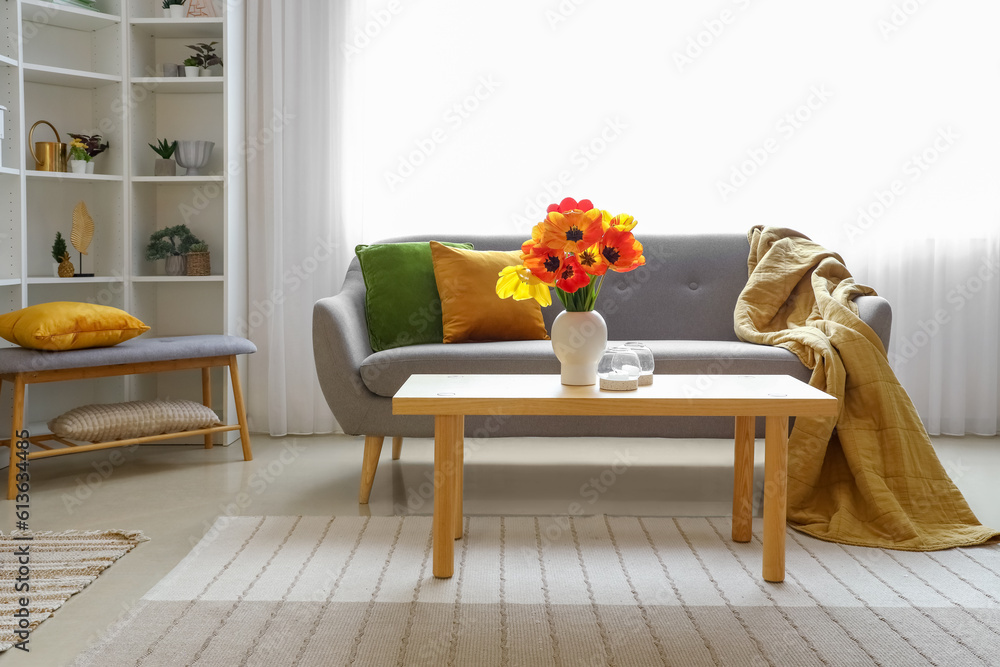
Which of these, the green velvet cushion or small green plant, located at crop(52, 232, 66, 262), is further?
small green plant, located at crop(52, 232, 66, 262)

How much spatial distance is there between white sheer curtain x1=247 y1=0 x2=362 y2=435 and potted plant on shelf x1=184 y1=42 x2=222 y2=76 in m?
0.15

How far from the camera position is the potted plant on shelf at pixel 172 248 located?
339 centimetres

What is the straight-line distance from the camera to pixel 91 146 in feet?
10.8

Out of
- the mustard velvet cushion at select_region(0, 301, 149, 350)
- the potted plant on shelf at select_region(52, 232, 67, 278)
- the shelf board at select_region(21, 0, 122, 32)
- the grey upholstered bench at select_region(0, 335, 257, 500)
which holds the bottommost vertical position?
the grey upholstered bench at select_region(0, 335, 257, 500)

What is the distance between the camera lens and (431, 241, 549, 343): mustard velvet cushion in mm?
2887

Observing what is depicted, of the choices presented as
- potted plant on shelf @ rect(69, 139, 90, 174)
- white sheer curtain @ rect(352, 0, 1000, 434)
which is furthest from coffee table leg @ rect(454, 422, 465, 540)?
potted plant on shelf @ rect(69, 139, 90, 174)

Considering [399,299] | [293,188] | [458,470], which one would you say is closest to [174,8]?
[293,188]

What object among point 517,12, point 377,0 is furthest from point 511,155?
point 377,0

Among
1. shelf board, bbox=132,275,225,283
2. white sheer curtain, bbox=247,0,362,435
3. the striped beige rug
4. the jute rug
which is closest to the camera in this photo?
the striped beige rug

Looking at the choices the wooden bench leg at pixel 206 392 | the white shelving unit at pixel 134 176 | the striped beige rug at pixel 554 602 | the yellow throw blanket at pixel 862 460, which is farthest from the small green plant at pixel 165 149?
the yellow throw blanket at pixel 862 460

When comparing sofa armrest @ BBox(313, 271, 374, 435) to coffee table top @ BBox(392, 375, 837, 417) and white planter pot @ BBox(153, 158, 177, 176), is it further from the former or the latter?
white planter pot @ BBox(153, 158, 177, 176)

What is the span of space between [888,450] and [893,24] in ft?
7.10

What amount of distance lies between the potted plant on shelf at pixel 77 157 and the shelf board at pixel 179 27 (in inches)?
21.5

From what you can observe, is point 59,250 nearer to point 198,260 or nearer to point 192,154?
point 198,260
